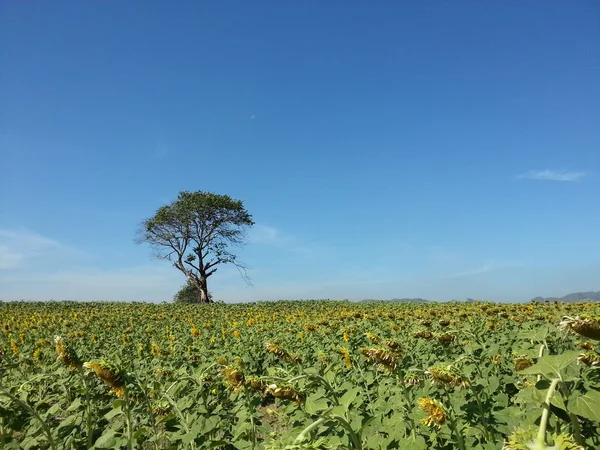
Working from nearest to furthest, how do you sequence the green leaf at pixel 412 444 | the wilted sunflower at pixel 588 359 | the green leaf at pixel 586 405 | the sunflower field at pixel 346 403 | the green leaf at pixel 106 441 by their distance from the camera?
the green leaf at pixel 586 405 < the sunflower field at pixel 346 403 < the wilted sunflower at pixel 588 359 < the green leaf at pixel 412 444 < the green leaf at pixel 106 441

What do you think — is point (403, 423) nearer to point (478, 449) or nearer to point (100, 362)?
point (478, 449)

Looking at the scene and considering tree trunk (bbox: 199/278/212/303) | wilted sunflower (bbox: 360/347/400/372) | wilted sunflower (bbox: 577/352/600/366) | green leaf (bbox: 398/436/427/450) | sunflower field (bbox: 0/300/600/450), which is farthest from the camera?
tree trunk (bbox: 199/278/212/303)

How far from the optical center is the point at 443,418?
6.44 feet

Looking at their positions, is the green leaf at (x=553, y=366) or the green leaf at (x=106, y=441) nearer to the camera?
the green leaf at (x=553, y=366)

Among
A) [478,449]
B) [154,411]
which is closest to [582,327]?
[478,449]

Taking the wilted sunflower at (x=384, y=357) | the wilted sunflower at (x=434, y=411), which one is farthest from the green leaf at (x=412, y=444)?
the wilted sunflower at (x=384, y=357)

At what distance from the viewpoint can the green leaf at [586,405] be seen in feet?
3.43

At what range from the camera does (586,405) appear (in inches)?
42.6

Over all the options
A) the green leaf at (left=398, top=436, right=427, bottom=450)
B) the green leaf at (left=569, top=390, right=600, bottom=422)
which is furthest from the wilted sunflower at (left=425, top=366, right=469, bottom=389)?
the green leaf at (left=569, top=390, right=600, bottom=422)

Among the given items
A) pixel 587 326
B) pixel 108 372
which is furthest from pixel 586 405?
pixel 108 372

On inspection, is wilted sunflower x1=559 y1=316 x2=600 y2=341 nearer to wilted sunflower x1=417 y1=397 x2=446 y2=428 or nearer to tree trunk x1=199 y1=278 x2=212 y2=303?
wilted sunflower x1=417 y1=397 x2=446 y2=428

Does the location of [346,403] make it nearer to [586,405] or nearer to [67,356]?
[586,405]

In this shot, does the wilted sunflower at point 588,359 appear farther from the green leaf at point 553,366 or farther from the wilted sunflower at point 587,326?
the green leaf at point 553,366

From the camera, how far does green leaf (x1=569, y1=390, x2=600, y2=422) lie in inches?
41.1
